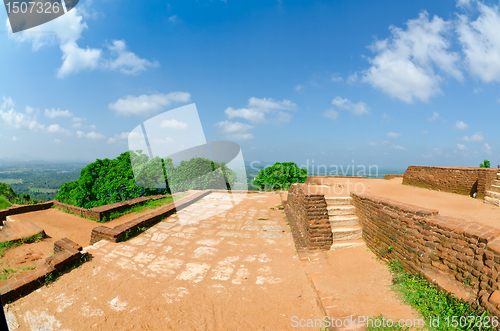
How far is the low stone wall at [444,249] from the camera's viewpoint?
2.36m

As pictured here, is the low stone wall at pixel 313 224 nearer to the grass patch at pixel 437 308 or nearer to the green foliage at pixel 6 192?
the grass patch at pixel 437 308

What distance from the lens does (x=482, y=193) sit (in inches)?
243

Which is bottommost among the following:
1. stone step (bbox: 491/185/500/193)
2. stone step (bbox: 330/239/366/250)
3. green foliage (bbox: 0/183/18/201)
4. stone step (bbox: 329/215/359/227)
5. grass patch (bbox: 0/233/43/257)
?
green foliage (bbox: 0/183/18/201)

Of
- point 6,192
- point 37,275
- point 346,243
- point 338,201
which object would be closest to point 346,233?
point 346,243

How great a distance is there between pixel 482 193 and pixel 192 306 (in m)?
8.16

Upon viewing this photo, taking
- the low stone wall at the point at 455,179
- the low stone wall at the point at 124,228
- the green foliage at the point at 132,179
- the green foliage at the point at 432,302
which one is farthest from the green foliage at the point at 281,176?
the green foliage at the point at 432,302

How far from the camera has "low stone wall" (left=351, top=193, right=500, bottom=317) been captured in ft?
7.75

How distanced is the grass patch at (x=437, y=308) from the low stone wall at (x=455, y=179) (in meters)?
5.30

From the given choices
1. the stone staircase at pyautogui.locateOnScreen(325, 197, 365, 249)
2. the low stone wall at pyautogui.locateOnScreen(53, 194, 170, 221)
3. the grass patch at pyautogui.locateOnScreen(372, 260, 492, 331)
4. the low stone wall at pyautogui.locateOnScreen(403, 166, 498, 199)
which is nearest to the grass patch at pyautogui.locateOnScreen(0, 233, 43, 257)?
the low stone wall at pyautogui.locateOnScreen(53, 194, 170, 221)

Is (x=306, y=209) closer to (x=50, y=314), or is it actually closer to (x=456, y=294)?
(x=456, y=294)

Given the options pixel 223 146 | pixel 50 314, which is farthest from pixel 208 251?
pixel 223 146

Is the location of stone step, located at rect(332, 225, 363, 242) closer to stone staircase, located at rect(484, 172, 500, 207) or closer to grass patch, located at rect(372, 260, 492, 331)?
grass patch, located at rect(372, 260, 492, 331)

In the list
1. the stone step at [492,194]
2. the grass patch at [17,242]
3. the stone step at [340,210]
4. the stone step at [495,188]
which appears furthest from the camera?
the grass patch at [17,242]

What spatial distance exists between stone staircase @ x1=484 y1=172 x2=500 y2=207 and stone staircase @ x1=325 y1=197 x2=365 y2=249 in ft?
11.8
